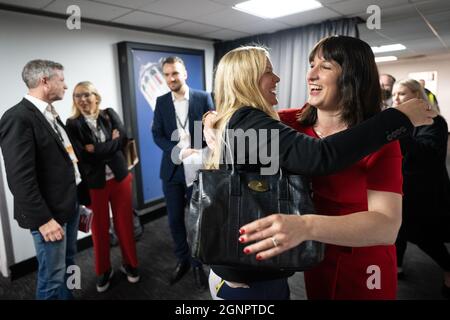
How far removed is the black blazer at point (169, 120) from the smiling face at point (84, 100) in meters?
0.51

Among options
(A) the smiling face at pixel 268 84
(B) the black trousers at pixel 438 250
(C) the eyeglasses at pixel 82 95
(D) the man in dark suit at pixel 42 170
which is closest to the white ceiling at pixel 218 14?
(C) the eyeglasses at pixel 82 95

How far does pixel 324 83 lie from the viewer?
3.12ft

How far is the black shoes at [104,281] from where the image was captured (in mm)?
2406

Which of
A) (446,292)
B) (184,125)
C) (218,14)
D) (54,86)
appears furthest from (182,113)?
(446,292)

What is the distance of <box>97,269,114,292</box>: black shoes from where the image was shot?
2406mm

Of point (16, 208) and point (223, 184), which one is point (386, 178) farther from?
point (16, 208)

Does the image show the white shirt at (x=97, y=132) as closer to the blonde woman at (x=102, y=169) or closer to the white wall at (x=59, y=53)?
the blonde woman at (x=102, y=169)

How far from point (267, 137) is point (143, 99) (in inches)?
127

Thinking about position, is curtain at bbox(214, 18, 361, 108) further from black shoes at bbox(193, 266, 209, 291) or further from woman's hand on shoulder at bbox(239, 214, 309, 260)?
woman's hand on shoulder at bbox(239, 214, 309, 260)

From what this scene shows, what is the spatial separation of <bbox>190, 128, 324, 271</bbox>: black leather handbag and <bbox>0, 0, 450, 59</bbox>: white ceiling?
7.76 ft

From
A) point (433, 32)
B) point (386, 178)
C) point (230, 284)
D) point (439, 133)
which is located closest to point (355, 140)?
point (386, 178)

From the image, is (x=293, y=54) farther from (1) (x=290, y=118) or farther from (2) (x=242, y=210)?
(2) (x=242, y=210)

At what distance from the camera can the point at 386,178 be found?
81 cm

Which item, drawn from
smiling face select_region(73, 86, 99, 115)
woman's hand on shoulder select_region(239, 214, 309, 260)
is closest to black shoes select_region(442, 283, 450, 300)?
woman's hand on shoulder select_region(239, 214, 309, 260)
